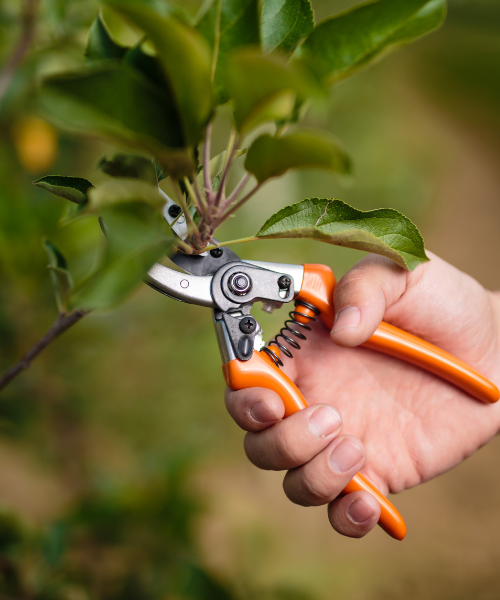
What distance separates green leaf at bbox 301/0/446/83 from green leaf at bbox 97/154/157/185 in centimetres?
20

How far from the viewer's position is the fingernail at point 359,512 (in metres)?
0.76

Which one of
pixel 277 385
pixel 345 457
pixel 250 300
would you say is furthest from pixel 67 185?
pixel 345 457

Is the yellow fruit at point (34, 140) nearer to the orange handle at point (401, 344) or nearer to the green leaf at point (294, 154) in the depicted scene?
the orange handle at point (401, 344)

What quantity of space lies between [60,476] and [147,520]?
75 centimetres

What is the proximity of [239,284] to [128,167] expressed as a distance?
314 millimetres

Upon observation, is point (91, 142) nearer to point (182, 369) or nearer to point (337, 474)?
point (182, 369)

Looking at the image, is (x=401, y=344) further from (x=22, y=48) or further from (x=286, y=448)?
(x=22, y=48)

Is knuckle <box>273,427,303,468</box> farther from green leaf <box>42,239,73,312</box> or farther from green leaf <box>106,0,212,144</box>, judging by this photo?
green leaf <box>106,0,212,144</box>

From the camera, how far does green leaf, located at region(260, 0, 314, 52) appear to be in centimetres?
48

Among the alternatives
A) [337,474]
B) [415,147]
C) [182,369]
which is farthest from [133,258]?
[415,147]

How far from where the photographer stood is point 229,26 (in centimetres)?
44

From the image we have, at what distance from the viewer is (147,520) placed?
129cm

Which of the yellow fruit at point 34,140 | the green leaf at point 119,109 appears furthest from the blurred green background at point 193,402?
the green leaf at point 119,109

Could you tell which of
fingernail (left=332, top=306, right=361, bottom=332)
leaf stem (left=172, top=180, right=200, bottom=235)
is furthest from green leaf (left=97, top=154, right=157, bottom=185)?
fingernail (left=332, top=306, right=361, bottom=332)
